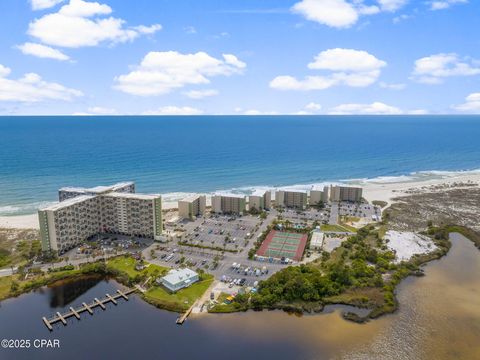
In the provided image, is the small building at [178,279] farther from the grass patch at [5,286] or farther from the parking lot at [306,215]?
the parking lot at [306,215]

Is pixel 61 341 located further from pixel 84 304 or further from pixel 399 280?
pixel 399 280

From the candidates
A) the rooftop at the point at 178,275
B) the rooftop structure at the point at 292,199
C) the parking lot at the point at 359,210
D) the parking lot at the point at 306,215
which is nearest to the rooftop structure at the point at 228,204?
the parking lot at the point at 306,215

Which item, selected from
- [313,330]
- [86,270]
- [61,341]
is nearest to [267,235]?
[313,330]

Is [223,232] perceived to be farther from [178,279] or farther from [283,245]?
[178,279]

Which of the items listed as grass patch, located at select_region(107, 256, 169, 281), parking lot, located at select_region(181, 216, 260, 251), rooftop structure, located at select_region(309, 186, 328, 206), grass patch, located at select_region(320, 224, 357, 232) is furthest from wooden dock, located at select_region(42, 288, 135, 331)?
rooftop structure, located at select_region(309, 186, 328, 206)

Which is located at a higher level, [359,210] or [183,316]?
[359,210]

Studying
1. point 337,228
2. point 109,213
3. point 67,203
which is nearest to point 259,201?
point 337,228

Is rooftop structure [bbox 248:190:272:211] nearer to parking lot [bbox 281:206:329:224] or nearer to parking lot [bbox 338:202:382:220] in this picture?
parking lot [bbox 281:206:329:224]
